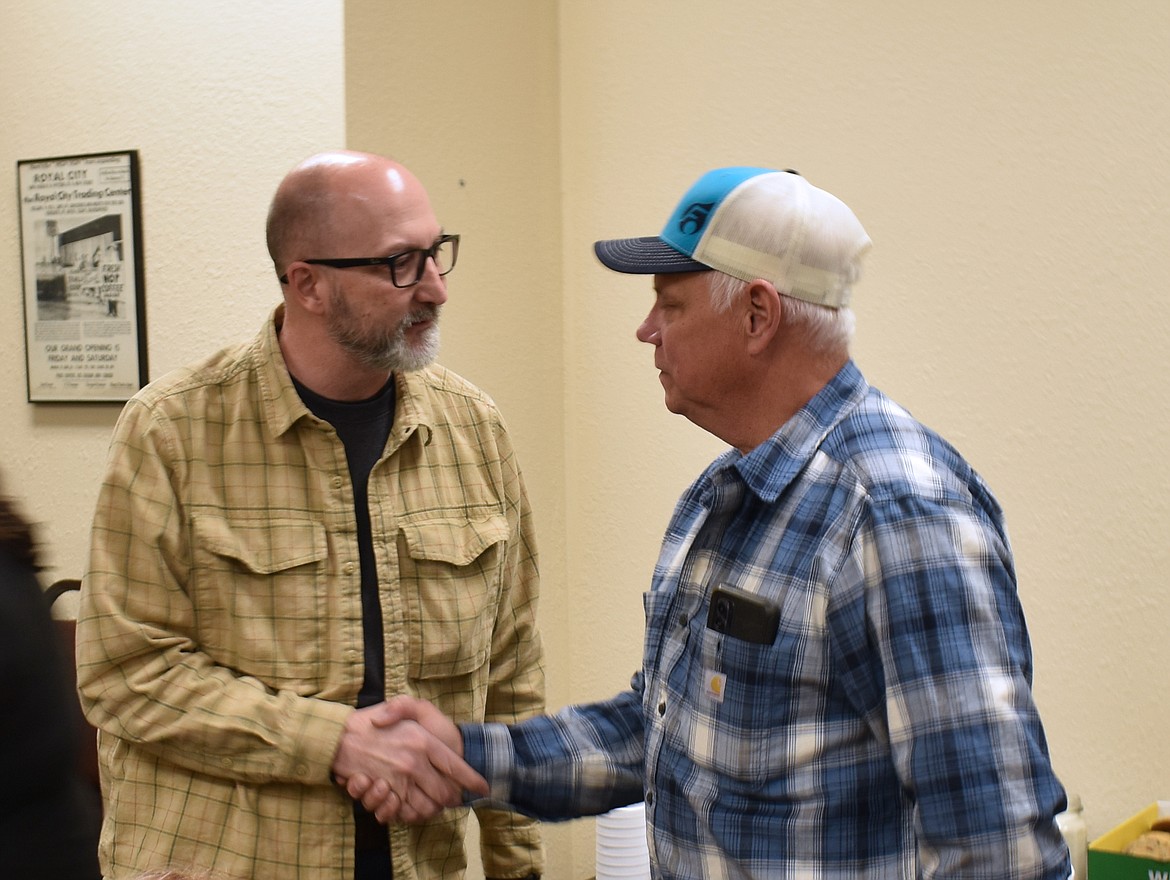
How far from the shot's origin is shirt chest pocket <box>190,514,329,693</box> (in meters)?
1.82

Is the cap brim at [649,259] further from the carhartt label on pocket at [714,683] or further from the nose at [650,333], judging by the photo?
the carhartt label on pocket at [714,683]

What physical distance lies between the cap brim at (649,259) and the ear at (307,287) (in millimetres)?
540

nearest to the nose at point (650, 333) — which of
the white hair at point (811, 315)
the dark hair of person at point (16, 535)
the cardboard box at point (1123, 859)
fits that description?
the white hair at point (811, 315)

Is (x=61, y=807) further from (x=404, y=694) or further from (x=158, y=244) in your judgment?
(x=158, y=244)

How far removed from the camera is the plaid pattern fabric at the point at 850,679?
120 cm

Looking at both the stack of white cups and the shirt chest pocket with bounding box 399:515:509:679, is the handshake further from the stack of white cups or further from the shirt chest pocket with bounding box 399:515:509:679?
the stack of white cups

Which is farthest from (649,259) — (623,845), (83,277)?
(83,277)

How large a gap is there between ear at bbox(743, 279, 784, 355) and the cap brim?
71 millimetres

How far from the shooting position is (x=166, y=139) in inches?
111

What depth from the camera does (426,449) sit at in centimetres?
200

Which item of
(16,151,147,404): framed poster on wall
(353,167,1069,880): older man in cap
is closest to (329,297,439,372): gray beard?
(353,167,1069,880): older man in cap

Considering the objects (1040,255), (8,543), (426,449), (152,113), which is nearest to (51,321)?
(152,113)

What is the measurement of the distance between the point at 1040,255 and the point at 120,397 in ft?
7.02

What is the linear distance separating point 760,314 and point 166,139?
190 centimetres
